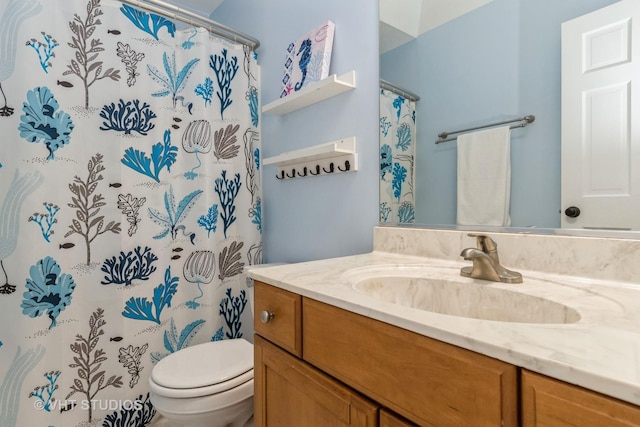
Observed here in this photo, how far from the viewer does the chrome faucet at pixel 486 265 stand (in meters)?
0.81

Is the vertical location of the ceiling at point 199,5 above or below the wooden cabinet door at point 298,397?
above

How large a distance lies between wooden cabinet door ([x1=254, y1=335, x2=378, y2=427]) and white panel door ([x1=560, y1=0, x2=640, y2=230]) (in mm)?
694

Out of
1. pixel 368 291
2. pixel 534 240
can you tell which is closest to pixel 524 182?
pixel 534 240

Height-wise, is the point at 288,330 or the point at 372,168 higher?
the point at 372,168

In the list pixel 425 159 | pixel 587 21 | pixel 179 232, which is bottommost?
pixel 179 232

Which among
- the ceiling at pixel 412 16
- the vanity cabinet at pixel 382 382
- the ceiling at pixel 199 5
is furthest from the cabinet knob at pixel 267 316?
the ceiling at pixel 199 5

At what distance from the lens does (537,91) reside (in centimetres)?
88

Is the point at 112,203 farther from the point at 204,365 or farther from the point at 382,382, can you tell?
the point at 382,382

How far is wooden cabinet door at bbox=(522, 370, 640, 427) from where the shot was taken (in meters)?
0.34

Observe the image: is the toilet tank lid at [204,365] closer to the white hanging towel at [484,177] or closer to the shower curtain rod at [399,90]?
the white hanging towel at [484,177]

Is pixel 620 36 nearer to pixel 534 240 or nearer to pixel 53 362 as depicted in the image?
pixel 534 240

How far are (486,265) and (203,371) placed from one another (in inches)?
42.3

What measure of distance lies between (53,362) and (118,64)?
1279mm

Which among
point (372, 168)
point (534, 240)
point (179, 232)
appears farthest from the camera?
point (179, 232)
